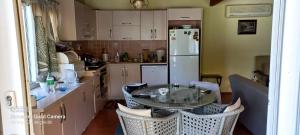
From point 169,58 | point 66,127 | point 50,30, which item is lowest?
point 66,127

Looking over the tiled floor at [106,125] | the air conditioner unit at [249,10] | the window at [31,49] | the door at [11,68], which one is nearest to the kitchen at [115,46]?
the tiled floor at [106,125]

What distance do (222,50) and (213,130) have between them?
3.54 metres

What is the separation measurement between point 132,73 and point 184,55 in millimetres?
1184

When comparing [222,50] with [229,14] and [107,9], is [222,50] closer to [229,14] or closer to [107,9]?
[229,14]

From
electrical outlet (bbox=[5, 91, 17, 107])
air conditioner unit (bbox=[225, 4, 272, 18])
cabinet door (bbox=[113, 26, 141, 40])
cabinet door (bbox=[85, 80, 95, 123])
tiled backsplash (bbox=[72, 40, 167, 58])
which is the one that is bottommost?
cabinet door (bbox=[85, 80, 95, 123])

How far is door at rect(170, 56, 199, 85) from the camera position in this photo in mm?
4914

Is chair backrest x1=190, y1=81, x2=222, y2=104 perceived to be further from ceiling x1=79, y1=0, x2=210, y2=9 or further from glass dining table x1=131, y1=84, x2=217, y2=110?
ceiling x1=79, y1=0, x2=210, y2=9

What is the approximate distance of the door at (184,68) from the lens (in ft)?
16.1

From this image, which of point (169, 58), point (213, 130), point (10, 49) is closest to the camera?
point (10, 49)

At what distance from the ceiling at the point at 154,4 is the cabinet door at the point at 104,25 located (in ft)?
0.88

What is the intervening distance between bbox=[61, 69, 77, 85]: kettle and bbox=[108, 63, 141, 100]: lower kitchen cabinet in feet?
5.44

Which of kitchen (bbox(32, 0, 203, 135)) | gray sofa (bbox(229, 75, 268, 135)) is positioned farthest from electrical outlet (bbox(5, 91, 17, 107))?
kitchen (bbox(32, 0, 203, 135))

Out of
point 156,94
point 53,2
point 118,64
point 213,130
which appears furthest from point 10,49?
point 118,64

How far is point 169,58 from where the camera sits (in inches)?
195
